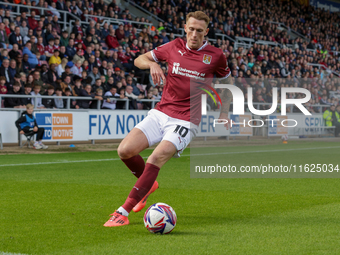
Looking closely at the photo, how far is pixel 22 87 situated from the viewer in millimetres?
15531

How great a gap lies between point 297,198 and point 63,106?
36.6 feet

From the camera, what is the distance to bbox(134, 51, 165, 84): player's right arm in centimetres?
534

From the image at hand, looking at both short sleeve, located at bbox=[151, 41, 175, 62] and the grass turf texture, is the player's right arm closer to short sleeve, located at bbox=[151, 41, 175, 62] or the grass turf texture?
short sleeve, located at bbox=[151, 41, 175, 62]

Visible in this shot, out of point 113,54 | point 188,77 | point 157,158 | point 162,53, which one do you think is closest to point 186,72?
point 188,77

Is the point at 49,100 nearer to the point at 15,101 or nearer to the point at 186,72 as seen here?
the point at 15,101

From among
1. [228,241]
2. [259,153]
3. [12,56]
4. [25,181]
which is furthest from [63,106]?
[228,241]

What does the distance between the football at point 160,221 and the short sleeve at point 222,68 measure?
75.5 inches

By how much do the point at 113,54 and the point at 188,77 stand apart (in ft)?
48.3

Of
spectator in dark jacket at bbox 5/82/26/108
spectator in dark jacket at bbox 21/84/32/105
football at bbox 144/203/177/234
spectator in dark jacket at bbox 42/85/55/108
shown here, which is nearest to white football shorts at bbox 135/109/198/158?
football at bbox 144/203/177/234

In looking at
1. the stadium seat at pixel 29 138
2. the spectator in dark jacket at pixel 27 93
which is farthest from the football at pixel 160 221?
the spectator in dark jacket at pixel 27 93

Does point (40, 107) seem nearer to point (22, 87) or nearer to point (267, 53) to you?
point (22, 87)

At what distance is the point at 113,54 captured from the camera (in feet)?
66.1

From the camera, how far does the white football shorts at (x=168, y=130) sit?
5.57 metres

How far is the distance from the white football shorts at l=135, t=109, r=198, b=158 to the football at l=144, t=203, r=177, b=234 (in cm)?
85
